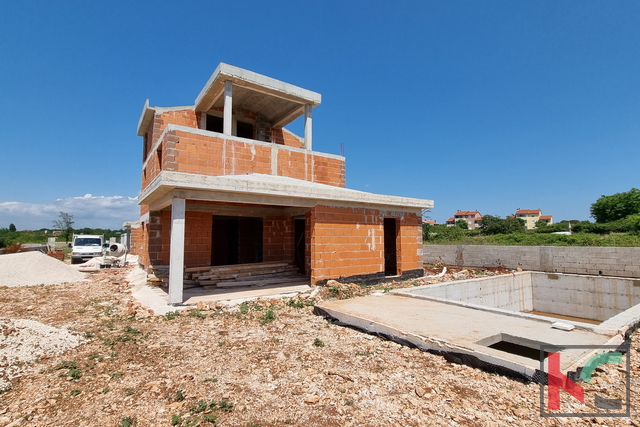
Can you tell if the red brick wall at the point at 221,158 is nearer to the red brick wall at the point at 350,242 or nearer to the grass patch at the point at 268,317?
the red brick wall at the point at 350,242

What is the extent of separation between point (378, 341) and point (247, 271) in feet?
20.5

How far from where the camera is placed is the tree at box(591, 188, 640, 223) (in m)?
43.2

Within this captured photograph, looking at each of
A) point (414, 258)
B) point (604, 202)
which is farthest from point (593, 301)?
point (604, 202)

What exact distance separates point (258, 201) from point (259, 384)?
581 cm

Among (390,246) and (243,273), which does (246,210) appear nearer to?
(243,273)

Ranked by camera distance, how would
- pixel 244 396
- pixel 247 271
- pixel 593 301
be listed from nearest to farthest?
1. pixel 244 396
2. pixel 247 271
3. pixel 593 301

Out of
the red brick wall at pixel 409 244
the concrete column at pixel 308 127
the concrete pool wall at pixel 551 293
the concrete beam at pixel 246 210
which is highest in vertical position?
the concrete column at pixel 308 127

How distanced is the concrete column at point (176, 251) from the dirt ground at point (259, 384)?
5.06 ft

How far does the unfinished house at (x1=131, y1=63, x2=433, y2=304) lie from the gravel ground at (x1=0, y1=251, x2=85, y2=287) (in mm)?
4449

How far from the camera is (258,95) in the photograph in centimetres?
1316

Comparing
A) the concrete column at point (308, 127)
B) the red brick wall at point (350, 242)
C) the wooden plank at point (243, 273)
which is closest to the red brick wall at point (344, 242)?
the red brick wall at point (350, 242)

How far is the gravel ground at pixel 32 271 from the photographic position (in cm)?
1298

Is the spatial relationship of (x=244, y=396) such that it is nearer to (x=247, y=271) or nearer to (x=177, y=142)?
(x=247, y=271)

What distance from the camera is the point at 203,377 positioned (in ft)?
13.0
